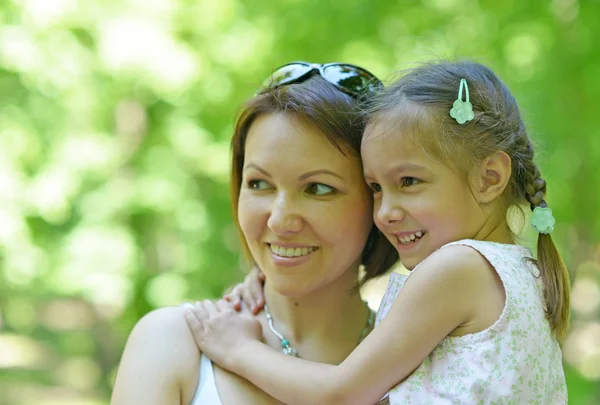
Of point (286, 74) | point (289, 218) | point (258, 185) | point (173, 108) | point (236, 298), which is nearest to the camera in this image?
point (289, 218)

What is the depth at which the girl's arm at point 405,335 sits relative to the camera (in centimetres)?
184

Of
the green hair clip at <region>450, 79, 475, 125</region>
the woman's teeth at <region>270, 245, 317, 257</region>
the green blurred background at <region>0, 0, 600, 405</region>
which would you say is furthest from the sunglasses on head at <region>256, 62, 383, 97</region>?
the green blurred background at <region>0, 0, 600, 405</region>

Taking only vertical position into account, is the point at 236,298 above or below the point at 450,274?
above

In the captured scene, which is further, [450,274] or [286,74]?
[286,74]

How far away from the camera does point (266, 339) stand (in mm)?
2406

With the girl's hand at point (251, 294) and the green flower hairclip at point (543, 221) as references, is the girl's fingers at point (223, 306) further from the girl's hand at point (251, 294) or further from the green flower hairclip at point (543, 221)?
the green flower hairclip at point (543, 221)

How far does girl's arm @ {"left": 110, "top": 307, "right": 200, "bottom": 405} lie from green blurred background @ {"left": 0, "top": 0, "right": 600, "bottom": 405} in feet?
10.8

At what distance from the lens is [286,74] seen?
7.90 ft

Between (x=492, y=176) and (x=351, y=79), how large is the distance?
61 centimetres

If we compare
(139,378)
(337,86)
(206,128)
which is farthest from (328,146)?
(206,128)

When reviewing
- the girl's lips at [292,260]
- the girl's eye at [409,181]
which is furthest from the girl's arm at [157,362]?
the girl's eye at [409,181]

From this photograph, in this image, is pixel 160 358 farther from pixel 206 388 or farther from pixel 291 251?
pixel 291 251

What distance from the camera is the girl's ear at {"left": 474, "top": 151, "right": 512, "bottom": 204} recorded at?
1.99 meters

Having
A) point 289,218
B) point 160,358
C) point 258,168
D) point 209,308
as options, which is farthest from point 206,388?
point 258,168
